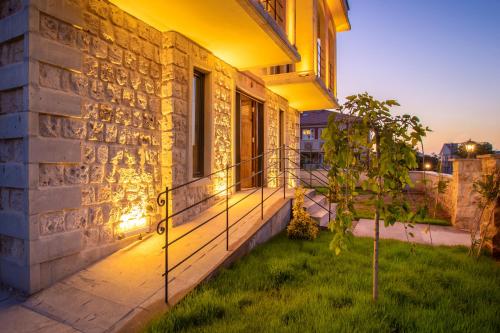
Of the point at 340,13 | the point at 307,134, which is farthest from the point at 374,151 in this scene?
the point at 307,134

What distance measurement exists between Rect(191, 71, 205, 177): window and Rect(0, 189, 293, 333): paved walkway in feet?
5.76

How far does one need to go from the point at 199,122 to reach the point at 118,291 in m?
3.55

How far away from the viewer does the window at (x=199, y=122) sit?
18.4 feet

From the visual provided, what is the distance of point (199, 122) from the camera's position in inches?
223

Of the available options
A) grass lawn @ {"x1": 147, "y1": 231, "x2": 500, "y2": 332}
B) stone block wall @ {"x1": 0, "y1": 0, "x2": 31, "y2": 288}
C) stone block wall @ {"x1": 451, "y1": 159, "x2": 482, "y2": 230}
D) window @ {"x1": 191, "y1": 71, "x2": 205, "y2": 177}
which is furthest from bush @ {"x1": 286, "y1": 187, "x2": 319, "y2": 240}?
stone block wall @ {"x1": 0, "y1": 0, "x2": 31, "y2": 288}

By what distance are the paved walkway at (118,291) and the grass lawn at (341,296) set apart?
24 centimetres

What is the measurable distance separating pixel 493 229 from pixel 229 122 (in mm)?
5285

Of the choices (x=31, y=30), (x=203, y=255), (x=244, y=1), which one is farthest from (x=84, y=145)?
(x=244, y=1)

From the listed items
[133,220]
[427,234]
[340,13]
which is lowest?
[427,234]

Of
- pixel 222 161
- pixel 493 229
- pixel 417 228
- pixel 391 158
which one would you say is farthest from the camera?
pixel 417 228

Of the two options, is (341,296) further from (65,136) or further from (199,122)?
(199,122)

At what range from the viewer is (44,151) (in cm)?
310

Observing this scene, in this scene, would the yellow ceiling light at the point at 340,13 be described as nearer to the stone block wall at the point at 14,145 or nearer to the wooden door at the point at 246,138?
the wooden door at the point at 246,138

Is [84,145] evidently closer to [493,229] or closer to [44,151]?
[44,151]
